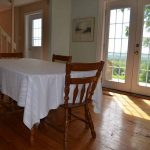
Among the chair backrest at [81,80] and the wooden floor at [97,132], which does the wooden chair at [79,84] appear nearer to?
the chair backrest at [81,80]

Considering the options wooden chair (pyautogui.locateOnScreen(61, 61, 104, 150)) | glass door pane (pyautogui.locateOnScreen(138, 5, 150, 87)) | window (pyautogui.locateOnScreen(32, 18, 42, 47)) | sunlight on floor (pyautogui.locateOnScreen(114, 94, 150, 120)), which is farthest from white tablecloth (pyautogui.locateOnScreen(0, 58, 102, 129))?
window (pyautogui.locateOnScreen(32, 18, 42, 47))

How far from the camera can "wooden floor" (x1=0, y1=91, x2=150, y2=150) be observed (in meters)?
1.96

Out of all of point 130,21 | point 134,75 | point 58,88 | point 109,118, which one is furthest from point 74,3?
point 58,88

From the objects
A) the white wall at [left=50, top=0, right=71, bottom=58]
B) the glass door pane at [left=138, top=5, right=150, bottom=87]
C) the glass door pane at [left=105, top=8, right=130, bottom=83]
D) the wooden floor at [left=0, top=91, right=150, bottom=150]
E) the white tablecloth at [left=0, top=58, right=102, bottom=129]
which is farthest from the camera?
the white wall at [left=50, top=0, right=71, bottom=58]

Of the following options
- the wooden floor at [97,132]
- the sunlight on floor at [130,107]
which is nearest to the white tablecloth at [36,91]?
the wooden floor at [97,132]

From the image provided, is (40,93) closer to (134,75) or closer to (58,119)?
(58,119)

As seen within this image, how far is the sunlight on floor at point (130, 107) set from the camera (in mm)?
2935

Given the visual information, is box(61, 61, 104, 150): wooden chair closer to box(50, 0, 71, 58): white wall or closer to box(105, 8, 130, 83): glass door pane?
box(105, 8, 130, 83): glass door pane

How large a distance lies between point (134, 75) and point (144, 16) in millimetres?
1213

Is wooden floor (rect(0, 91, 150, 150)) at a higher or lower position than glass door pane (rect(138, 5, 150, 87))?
lower

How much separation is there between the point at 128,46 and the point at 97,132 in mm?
2436

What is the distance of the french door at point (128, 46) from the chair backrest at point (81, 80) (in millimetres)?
2213

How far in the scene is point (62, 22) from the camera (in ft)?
16.5

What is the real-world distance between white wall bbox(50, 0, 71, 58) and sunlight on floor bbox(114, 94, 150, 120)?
6.64 ft
